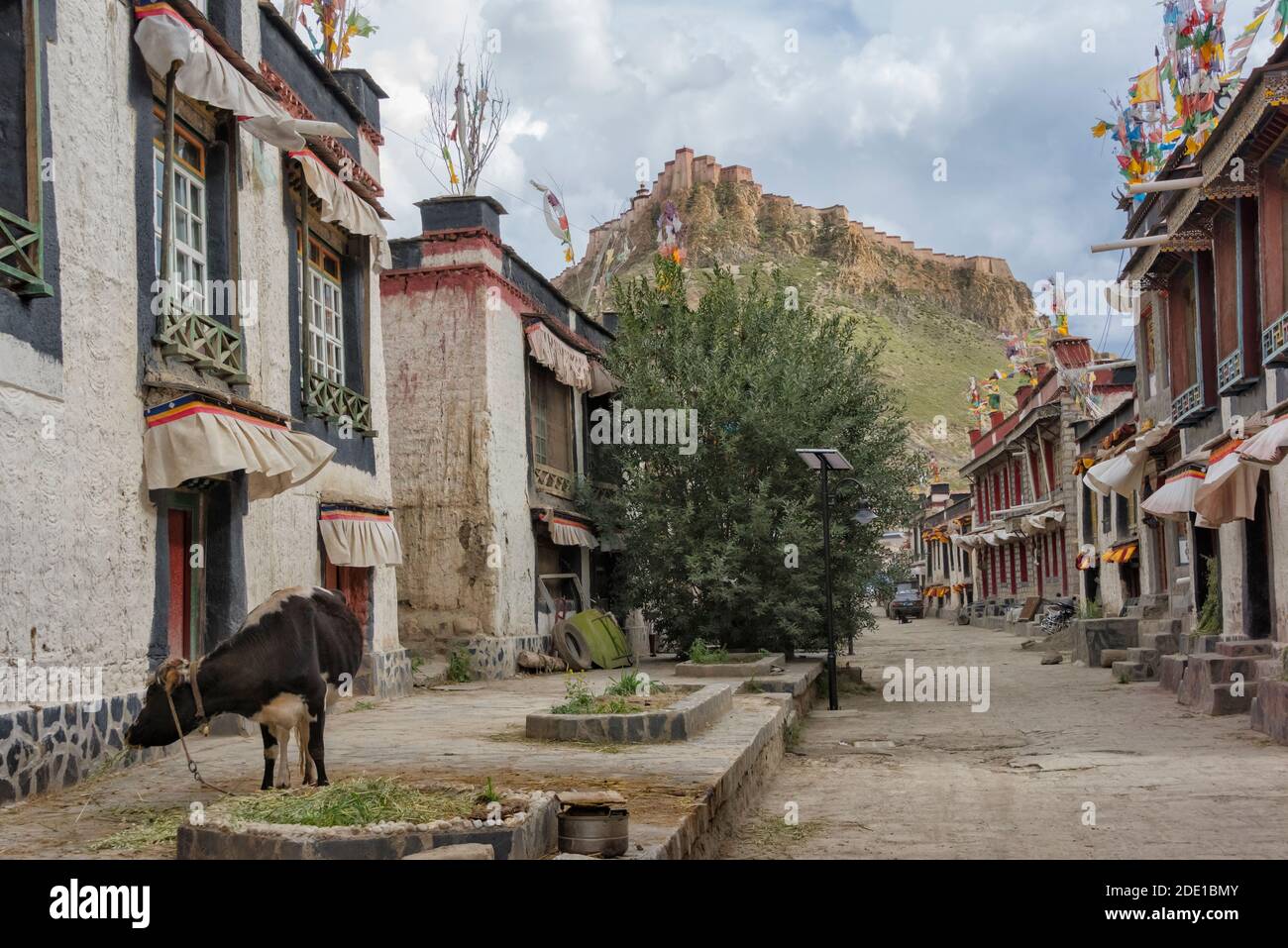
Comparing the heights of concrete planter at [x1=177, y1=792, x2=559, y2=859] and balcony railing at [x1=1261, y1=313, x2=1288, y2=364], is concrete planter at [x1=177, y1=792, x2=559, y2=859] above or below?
below

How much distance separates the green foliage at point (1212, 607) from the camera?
56.6 feet

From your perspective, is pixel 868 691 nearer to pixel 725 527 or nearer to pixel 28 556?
pixel 725 527

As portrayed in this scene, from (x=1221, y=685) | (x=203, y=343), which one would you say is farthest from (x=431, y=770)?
(x=1221, y=685)

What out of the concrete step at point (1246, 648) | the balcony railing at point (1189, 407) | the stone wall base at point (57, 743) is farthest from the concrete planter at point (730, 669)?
the stone wall base at point (57, 743)

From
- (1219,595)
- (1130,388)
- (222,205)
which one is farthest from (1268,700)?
(1130,388)

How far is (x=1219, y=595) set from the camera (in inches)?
679

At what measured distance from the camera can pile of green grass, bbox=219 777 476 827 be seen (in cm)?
533

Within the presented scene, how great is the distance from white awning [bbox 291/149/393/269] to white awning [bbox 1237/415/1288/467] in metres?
9.96

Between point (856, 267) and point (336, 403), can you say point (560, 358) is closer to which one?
point (336, 403)

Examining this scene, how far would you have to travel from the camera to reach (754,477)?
21078mm

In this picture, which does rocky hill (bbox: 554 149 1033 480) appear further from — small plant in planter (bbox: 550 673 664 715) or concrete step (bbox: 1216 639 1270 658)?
small plant in planter (bbox: 550 673 664 715)

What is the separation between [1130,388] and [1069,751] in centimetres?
2622

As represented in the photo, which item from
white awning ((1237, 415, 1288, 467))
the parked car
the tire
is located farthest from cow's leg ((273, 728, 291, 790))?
the parked car

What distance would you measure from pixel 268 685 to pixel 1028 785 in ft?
19.8
